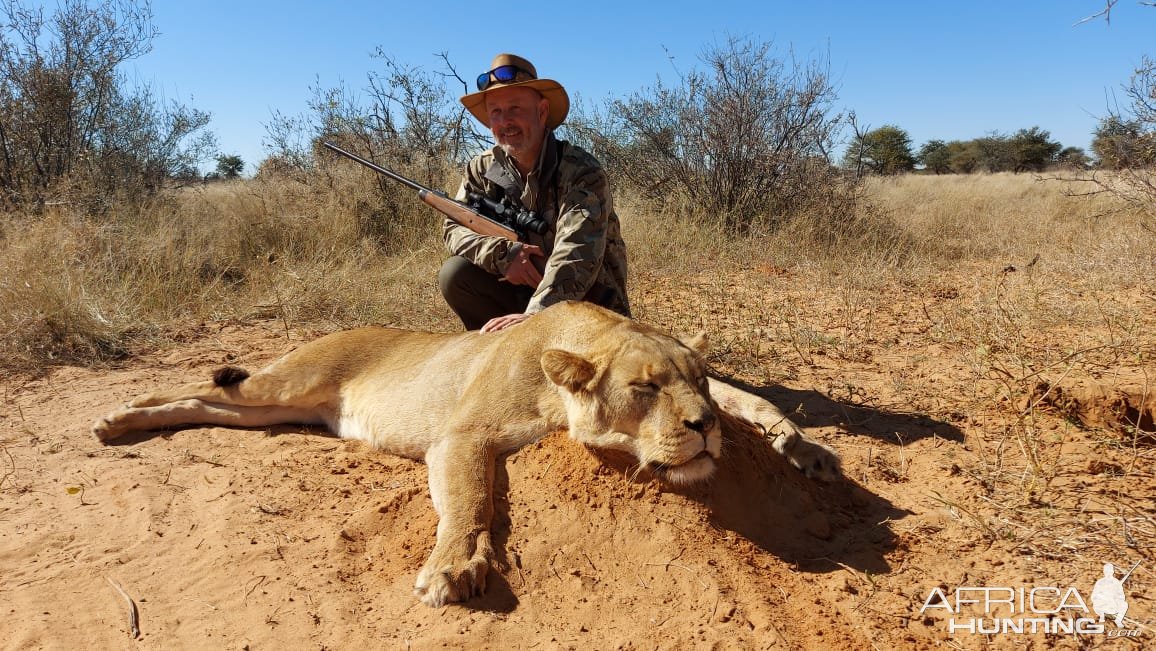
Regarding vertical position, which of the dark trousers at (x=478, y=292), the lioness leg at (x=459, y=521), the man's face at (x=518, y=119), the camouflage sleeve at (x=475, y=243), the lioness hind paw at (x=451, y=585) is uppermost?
the man's face at (x=518, y=119)

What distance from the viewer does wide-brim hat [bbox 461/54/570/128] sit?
516 centimetres

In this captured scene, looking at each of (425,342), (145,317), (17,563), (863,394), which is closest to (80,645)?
(17,563)

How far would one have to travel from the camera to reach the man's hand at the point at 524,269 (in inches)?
200

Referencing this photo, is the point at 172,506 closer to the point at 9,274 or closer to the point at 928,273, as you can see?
the point at 9,274

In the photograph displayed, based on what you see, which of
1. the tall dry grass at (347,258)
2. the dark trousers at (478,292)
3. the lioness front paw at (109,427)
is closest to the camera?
the lioness front paw at (109,427)

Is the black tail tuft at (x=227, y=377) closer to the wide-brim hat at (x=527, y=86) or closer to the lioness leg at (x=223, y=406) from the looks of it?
the lioness leg at (x=223, y=406)

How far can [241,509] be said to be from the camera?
3584mm

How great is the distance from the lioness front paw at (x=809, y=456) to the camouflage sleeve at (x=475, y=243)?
92.7 inches

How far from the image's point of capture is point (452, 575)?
109 inches

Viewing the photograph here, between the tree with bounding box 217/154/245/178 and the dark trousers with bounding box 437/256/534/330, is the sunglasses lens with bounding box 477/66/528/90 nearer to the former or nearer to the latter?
the dark trousers with bounding box 437/256/534/330
